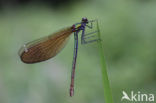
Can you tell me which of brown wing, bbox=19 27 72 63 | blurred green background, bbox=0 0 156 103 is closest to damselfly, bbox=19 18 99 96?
brown wing, bbox=19 27 72 63

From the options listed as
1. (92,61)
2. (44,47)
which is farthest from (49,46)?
(92,61)

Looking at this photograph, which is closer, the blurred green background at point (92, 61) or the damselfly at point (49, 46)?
the damselfly at point (49, 46)

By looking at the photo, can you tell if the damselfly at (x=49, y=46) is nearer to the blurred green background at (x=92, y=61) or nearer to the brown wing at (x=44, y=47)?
the brown wing at (x=44, y=47)

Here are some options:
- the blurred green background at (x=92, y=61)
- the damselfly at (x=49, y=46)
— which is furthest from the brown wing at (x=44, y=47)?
the blurred green background at (x=92, y=61)

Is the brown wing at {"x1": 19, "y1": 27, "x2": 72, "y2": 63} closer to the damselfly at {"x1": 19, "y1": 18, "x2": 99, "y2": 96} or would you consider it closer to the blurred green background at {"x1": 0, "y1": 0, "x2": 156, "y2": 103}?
the damselfly at {"x1": 19, "y1": 18, "x2": 99, "y2": 96}

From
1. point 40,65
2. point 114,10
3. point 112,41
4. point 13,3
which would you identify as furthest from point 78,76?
point 13,3

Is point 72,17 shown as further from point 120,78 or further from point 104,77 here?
point 104,77
